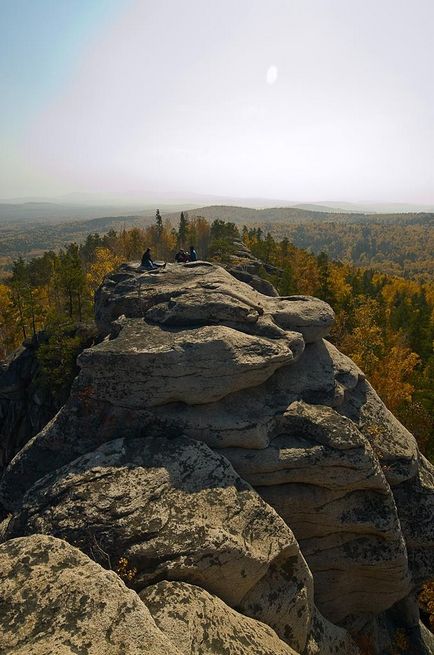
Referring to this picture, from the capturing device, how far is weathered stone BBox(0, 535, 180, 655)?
26.6 feet

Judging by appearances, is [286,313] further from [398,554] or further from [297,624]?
[297,624]

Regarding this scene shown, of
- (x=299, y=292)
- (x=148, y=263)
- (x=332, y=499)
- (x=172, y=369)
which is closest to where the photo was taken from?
(x=172, y=369)

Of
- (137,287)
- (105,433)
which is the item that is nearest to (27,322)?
(137,287)

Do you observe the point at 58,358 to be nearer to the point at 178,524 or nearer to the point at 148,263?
the point at 148,263

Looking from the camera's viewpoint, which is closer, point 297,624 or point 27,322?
point 297,624

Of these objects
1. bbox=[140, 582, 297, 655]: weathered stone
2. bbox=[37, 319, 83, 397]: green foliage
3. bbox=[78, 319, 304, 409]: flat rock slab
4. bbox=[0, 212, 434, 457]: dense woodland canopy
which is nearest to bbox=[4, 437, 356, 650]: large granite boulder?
bbox=[140, 582, 297, 655]: weathered stone

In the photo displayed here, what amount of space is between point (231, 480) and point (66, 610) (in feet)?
25.0

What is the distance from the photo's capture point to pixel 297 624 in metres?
14.3

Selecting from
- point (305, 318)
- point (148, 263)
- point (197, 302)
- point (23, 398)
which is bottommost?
point (23, 398)

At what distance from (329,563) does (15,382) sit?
25.6m

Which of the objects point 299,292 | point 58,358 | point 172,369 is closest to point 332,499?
point 172,369

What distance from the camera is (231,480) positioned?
15.2m

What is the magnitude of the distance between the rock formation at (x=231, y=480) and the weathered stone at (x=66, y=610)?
0.27 m

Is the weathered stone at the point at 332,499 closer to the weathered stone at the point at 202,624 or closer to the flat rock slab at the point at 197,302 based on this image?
the weathered stone at the point at 202,624
